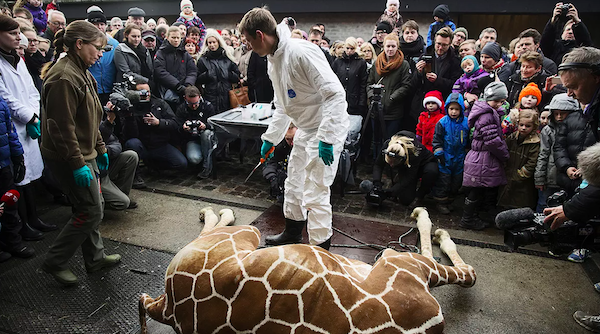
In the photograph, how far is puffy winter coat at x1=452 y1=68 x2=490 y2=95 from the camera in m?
5.28

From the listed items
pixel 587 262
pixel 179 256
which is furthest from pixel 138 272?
pixel 587 262

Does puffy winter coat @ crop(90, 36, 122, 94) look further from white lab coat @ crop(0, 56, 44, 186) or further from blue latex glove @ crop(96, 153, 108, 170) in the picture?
blue latex glove @ crop(96, 153, 108, 170)

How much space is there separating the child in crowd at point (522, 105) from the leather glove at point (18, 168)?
5.35 metres

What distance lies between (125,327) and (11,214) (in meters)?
1.94

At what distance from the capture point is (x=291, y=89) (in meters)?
3.49

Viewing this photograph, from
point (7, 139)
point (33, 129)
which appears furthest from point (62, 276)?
point (33, 129)

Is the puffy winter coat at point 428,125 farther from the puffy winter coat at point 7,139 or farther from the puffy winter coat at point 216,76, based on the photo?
the puffy winter coat at point 7,139

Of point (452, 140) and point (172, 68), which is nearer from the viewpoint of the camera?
point (452, 140)

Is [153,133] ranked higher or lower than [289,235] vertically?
higher

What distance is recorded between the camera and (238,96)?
719cm

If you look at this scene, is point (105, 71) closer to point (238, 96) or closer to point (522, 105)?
point (238, 96)

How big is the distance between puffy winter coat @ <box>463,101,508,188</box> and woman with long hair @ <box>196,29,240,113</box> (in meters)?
4.16

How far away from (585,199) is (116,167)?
464cm

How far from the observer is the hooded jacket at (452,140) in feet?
16.5
